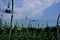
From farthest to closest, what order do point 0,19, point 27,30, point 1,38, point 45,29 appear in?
point 45,29
point 27,30
point 0,19
point 1,38

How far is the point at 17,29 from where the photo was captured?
10266 mm

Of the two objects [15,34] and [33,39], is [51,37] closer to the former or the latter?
[33,39]

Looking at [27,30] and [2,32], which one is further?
[27,30]

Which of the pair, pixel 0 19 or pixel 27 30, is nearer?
pixel 0 19

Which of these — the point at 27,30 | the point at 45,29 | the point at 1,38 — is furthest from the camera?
the point at 45,29

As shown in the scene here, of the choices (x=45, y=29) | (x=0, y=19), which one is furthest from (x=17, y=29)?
(x=45, y=29)

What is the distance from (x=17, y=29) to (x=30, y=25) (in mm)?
1248

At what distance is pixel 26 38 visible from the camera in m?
9.49

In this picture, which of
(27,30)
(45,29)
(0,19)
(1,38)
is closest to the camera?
(1,38)

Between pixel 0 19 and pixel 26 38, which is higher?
pixel 0 19

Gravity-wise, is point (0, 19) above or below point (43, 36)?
above

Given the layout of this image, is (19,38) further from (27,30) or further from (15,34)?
(27,30)

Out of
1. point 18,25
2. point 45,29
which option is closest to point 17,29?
point 18,25

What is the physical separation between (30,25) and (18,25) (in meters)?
1.19
